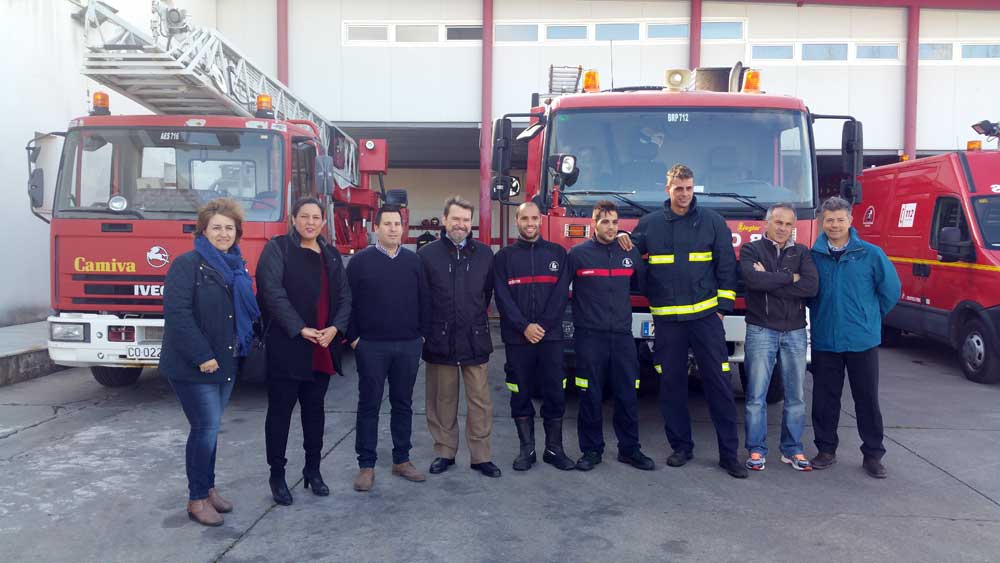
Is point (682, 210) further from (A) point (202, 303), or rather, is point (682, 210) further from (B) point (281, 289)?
(A) point (202, 303)

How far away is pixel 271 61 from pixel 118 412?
36.0 ft

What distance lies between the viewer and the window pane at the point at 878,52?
52.5 feet

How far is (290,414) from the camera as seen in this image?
4367 mm

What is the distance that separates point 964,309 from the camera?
8586mm

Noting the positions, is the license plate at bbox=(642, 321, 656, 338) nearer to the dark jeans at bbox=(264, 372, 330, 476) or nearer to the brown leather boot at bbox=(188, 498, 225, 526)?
the dark jeans at bbox=(264, 372, 330, 476)

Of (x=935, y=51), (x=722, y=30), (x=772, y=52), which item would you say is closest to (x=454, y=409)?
(x=722, y=30)

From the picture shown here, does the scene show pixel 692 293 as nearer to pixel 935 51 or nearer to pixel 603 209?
pixel 603 209

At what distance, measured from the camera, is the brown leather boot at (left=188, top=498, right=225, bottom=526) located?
4.04 m

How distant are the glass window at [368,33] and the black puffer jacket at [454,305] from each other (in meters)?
12.1

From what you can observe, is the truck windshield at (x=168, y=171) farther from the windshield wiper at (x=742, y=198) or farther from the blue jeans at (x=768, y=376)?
the blue jeans at (x=768, y=376)

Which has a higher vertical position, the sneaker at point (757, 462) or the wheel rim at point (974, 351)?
the wheel rim at point (974, 351)

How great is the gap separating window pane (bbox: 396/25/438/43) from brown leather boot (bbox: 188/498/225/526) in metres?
13.2

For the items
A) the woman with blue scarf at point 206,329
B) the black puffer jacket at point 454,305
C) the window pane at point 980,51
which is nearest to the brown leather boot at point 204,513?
the woman with blue scarf at point 206,329

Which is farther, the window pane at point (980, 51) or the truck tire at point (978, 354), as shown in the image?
the window pane at point (980, 51)
